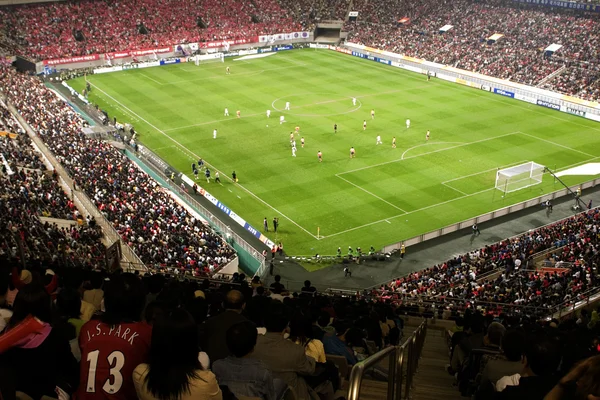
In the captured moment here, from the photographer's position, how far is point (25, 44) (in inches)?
3027

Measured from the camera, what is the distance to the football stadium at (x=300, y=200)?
6555 millimetres

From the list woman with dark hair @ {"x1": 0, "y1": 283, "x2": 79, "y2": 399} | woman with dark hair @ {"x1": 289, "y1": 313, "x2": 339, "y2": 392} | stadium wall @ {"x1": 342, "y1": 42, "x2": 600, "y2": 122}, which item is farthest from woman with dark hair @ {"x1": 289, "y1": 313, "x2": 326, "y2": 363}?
stadium wall @ {"x1": 342, "y1": 42, "x2": 600, "y2": 122}

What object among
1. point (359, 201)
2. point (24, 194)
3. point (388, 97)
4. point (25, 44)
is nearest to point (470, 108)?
point (388, 97)

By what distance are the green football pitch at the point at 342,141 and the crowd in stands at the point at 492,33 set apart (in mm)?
5822

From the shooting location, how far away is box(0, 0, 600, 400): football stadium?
6.55 metres

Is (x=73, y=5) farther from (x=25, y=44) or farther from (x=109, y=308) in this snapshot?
(x=109, y=308)

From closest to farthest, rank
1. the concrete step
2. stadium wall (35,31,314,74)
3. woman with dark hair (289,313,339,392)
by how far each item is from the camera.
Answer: woman with dark hair (289,313,339,392) → the concrete step → stadium wall (35,31,314,74)

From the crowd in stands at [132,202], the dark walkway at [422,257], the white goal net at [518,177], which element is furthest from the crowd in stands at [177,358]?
the white goal net at [518,177]

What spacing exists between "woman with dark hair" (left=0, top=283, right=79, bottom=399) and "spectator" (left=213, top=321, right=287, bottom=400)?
144 centimetres

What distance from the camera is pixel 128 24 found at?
8700cm

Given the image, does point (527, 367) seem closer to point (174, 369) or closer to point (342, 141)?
point (174, 369)

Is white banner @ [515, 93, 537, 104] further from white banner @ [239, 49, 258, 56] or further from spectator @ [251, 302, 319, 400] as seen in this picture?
spectator @ [251, 302, 319, 400]

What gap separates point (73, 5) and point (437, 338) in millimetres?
81475

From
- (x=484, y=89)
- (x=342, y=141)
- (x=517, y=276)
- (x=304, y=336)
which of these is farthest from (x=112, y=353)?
(x=484, y=89)
